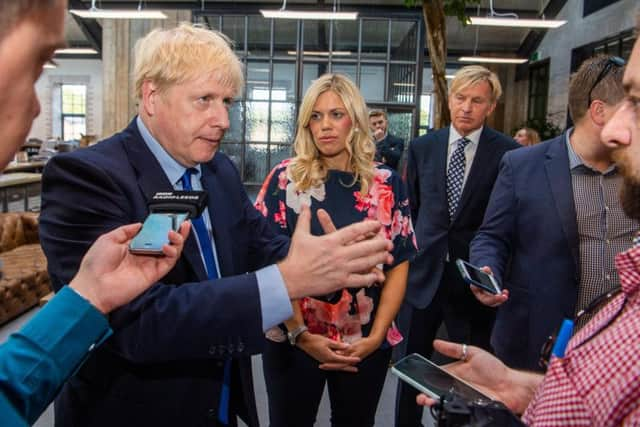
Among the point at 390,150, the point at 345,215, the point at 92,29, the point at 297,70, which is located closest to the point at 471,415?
the point at 345,215

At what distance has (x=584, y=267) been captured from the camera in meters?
2.07

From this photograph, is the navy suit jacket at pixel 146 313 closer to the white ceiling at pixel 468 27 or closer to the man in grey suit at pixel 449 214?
the man in grey suit at pixel 449 214

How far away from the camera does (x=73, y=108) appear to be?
778 inches

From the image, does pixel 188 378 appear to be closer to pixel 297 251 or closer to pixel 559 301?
pixel 297 251

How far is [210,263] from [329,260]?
1.55ft

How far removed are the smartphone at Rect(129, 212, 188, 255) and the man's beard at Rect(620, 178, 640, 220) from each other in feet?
2.79

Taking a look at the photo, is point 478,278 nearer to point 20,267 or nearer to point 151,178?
point 151,178

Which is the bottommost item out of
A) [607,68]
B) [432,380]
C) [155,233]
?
[432,380]

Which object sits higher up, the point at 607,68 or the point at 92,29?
the point at 92,29

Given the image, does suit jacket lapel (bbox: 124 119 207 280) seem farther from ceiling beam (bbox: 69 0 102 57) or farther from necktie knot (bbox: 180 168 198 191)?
ceiling beam (bbox: 69 0 102 57)

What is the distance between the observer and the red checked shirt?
2.91 feet

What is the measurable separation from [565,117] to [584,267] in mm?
11518

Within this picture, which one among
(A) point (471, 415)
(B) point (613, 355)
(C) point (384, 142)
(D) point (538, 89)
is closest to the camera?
(B) point (613, 355)

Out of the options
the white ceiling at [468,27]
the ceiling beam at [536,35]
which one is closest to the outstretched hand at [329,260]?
the white ceiling at [468,27]
